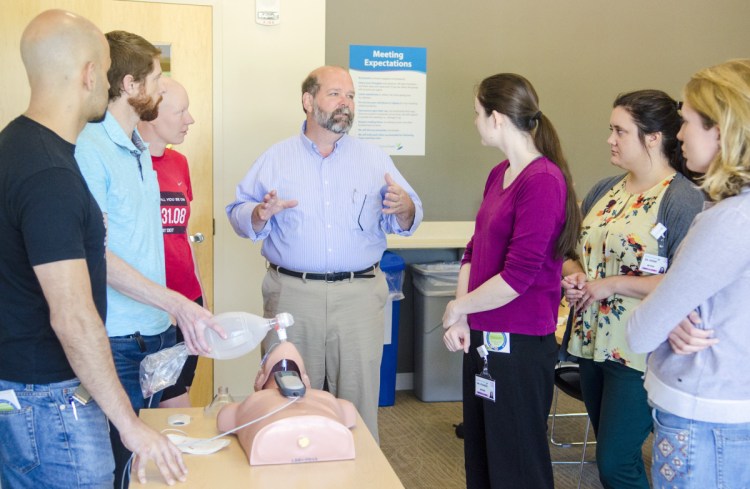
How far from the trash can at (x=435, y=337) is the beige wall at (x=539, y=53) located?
43cm

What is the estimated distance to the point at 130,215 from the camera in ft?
6.86

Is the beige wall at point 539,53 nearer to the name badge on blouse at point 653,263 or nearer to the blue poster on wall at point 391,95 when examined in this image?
the blue poster on wall at point 391,95

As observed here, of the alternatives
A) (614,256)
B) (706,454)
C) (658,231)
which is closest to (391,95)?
(614,256)

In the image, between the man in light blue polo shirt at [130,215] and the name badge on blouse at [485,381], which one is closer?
the man in light blue polo shirt at [130,215]

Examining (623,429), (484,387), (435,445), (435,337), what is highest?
(484,387)

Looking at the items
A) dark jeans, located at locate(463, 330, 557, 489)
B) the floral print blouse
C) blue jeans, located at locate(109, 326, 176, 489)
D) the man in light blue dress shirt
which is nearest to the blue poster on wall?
the man in light blue dress shirt

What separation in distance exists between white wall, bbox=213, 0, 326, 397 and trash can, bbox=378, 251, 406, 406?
765mm

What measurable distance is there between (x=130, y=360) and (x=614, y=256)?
164cm

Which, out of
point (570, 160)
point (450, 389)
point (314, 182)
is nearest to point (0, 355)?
point (314, 182)

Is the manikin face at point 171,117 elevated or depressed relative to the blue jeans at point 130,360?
elevated

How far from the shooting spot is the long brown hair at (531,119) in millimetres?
2389

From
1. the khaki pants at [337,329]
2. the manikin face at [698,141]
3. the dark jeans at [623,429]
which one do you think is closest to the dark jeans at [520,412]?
the dark jeans at [623,429]

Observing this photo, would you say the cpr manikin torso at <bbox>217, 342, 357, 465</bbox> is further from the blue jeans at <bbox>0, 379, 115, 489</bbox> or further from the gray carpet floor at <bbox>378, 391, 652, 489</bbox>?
the gray carpet floor at <bbox>378, 391, 652, 489</bbox>

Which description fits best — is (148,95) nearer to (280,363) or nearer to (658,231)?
(280,363)
